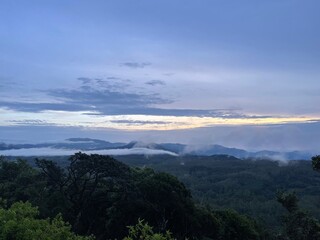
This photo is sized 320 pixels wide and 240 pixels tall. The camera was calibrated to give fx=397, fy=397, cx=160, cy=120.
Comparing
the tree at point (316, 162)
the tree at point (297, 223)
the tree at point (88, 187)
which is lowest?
the tree at point (297, 223)

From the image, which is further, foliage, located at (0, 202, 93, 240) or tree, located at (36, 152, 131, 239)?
tree, located at (36, 152, 131, 239)

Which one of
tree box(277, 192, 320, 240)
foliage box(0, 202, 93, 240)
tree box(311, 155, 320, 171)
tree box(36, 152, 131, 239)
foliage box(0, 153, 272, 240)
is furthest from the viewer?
tree box(36, 152, 131, 239)

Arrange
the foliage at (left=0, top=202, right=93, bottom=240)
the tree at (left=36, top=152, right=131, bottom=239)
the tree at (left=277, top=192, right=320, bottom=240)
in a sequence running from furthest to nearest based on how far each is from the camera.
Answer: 1. the tree at (left=36, top=152, right=131, bottom=239)
2. the tree at (left=277, top=192, right=320, bottom=240)
3. the foliage at (left=0, top=202, right=93, bottom=240)

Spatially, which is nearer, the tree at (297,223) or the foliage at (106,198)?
the tree at (297,223)

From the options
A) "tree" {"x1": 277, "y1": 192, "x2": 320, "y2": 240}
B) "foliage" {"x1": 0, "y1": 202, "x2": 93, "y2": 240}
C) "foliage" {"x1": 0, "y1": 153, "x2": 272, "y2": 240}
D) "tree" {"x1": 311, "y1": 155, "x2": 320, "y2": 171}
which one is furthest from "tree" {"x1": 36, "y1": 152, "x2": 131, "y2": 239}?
"foliage" {"x1": 0, "y1": 202, "x2": 93, "y2": 240}

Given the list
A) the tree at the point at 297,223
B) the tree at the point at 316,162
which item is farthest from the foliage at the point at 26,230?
the tree at the point at 297,223

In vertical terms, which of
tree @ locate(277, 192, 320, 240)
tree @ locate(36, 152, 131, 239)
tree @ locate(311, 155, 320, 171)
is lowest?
tree @ locate(277, 192, 320, 240)

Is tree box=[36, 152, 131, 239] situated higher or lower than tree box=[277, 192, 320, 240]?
higher

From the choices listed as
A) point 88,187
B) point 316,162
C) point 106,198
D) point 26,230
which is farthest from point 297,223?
point 26,230

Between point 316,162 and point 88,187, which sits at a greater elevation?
Answer: point 316,162

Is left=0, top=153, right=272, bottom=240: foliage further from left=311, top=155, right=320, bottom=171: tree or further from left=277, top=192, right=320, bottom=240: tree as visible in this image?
left=311, top=155, right=320, bottom=171: tree

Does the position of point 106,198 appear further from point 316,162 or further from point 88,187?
point 316,162

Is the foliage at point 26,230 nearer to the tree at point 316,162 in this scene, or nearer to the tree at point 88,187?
the tree at point 316,162

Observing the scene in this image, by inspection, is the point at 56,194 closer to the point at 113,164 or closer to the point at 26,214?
the point at 113,164
